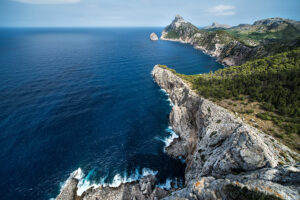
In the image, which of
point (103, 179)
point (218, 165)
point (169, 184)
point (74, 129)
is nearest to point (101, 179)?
point (103, 179)

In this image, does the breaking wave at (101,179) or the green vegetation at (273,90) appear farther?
the breaking wave at (101,179)

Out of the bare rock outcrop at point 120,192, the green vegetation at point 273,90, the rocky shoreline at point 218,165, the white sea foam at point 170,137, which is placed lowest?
the bare rock outcrop at point 120,192

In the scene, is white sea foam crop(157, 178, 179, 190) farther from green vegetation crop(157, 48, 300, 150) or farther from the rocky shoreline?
green vegetation crop(157, 48, 300, 150)

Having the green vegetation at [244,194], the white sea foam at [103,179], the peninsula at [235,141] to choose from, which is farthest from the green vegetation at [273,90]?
the white sea foam at [103,179]

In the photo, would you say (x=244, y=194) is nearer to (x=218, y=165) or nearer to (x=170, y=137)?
(x=218, y=165)

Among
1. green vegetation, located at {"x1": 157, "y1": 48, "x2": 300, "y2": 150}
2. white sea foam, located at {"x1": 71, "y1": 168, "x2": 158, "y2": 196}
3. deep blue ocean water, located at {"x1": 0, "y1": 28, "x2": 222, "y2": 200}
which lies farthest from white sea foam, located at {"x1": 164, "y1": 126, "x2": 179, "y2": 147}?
green vegetation, located at {"x1": 157, "y1": 48, "x2": 300, "y2": 150}

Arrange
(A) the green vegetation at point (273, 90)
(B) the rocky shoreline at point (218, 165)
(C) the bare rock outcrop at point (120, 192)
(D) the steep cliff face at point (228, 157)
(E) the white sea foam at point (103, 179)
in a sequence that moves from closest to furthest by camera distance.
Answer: (B) the rocky shoreline at point (218, 165), (D) the steep cliff face at point (228, 157), (C) the bare rock outcrop at point (120, 192), (A) the green vegetation at point (273, 90), (E) the white sea foam at point (103, 179)

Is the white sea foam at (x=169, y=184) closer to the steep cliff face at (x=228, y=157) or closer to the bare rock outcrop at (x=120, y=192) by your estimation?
the bare rock outcrop at (x=120, y=192)
